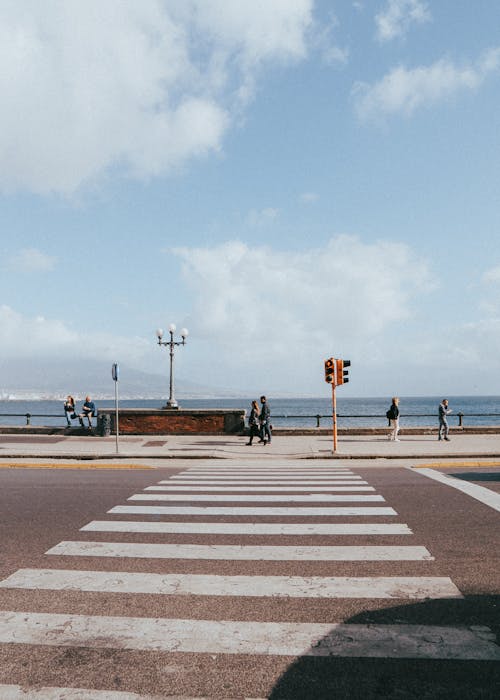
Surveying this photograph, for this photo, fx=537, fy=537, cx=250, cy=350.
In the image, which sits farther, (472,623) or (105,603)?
(105,603)

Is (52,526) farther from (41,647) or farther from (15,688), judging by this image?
(15,688)

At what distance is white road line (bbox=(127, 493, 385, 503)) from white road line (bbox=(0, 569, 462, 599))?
3940 mm

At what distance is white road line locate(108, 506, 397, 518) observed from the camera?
826 cm

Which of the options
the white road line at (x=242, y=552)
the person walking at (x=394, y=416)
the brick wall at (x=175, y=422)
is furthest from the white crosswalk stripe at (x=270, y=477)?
the brick wall at (x=175, y=422)

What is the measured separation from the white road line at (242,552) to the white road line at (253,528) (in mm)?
651

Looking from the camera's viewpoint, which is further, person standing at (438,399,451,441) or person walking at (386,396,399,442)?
person standing at (438,399,451,441)

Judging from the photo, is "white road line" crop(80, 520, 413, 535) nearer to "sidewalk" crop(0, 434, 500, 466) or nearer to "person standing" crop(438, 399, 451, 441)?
"sidewalk" crop(0, 434, 500, 466)

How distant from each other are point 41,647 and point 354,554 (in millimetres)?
3477

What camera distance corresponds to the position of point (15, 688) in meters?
3.34

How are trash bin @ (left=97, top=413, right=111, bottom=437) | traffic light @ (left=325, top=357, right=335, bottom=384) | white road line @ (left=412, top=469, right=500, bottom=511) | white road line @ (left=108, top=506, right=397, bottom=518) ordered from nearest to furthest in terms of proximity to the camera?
white road line @ (left=108, top=506, right=397, bottom=518) → white road line @ (left=412, top=469, right=500, bottom=511) → traffic light @ (left=325, top=357, right=335, bottom=384) → trash bin @ (left=97, top=413, right=111, bottom=437)

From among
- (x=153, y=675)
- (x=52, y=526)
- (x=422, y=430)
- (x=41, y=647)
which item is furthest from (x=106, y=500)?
(x=422, y=430)

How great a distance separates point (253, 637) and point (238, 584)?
115cm

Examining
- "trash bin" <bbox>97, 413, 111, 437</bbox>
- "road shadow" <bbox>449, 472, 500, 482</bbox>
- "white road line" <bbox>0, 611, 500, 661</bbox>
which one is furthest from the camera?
"trash bin" <bbox>97, 413, 111, 437</bbox>

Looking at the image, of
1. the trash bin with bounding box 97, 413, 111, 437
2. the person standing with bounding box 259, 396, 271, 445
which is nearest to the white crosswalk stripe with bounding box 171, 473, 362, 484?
the person standing with bounding box 259, 396, 271, 445
